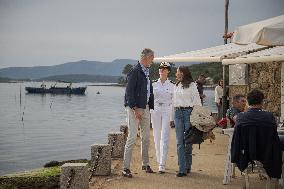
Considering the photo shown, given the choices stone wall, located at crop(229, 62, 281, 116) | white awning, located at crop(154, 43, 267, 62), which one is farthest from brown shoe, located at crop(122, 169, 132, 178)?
stone wall, located at crop(229, 62, 281, 116)

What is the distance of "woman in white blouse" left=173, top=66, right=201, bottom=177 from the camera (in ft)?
25.0

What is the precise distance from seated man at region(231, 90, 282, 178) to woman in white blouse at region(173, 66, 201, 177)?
1846 millimetres

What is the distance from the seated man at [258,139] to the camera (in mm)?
5625

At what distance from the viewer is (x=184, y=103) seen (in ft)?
25.0

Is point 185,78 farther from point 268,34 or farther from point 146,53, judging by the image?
point 268,34

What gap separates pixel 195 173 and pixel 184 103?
128 centimetres

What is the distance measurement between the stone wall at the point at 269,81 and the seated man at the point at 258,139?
6.78 m

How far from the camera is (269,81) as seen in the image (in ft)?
42.2

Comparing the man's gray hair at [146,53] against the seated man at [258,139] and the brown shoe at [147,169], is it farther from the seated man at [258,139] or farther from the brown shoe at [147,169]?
the seated man at [258,139]

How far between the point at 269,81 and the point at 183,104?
5.98 meters

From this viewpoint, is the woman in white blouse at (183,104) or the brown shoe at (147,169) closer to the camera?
the woman in white blouse at (183,104)

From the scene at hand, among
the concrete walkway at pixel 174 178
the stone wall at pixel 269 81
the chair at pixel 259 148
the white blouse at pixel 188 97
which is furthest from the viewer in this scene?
the stone wall at pixel 269 81

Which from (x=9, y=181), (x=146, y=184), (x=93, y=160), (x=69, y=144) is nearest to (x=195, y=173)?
(x=146, y=184)

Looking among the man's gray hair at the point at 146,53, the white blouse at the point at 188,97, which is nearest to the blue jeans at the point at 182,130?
the white blouse at the point at 188,97
